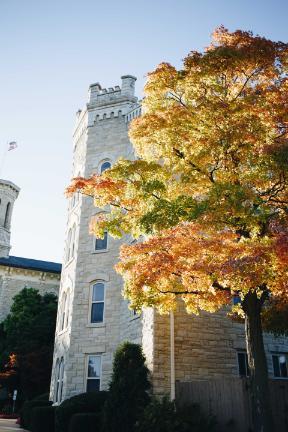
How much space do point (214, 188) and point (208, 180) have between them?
162cm

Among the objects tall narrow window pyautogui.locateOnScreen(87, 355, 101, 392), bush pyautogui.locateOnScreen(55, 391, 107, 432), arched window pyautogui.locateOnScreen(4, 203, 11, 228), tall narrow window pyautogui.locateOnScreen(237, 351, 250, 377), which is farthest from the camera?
arched window pyautogui.locateOnScreen(4, 203, 11, 228)

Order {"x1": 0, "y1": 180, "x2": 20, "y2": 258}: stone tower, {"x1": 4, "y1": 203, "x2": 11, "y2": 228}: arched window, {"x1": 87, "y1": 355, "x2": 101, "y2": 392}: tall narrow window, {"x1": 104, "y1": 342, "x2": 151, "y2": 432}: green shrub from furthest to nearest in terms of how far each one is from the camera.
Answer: {"x1": 4, "y1": 203, "x2": 11, "y2": 228}: arched window
{"x1": 0, "y1": 180, "x2": 20, "y2": 258}: stone tower
{"x1": 87, "y1": 355, "x2": 101, "y2": 392}: tall narrow window
{"x1": 104, "y1": 342, "x2": 151, "y2": 432}: green shrub

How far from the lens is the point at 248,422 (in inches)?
451

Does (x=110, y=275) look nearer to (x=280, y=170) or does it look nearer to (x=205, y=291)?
(x=205, y=291)

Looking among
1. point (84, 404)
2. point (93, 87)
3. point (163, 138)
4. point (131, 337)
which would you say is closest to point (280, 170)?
point (163, 138)

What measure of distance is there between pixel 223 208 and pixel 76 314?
1289cm

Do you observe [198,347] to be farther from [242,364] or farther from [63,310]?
[63,310]

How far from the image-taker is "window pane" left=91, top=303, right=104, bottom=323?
65.8 feet

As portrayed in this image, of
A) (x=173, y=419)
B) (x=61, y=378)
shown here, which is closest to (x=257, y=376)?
(x=173, y=419)

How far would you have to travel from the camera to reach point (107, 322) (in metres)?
19.7

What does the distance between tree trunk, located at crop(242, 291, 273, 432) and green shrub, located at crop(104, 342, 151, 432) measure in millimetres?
4549

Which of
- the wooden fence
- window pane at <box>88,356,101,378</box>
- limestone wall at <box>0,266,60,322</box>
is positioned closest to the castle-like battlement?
window pane at <box>88,356,101,378</box>

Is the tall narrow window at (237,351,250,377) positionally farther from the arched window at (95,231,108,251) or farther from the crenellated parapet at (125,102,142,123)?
the crenellated parapet at (125,102,142,123)

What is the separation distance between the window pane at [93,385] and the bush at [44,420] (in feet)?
7.11
